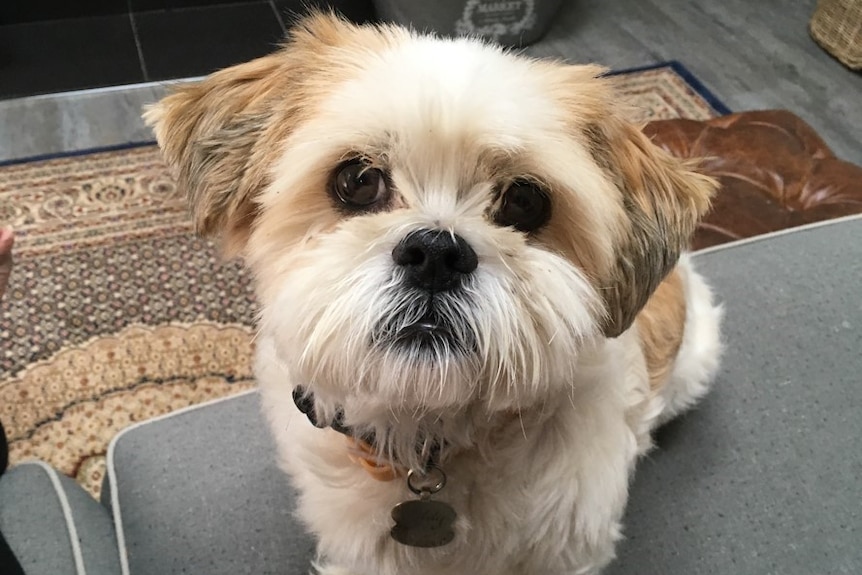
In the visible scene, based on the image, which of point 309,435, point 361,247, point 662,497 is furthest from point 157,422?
point 662,497

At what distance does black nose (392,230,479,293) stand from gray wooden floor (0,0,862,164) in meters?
1.76

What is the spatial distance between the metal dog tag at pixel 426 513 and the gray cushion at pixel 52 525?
14.9 inches

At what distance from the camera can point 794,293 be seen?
1.17m

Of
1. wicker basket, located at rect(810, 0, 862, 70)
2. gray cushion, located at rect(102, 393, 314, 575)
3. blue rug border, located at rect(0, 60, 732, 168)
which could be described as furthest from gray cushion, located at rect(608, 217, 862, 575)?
wicker basket, located at rect(810, 0, 862, 70)

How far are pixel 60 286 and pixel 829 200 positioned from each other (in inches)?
63.6

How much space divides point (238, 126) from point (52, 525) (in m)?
0.53

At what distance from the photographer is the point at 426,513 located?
760 mm

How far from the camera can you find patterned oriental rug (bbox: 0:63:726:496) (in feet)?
4.97

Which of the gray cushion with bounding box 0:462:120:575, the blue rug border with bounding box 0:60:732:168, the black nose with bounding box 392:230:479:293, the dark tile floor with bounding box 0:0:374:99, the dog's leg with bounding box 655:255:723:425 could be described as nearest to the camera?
the black nose with bounding box 392:230:479:293

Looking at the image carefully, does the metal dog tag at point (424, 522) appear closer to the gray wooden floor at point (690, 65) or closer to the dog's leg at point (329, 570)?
the dog's leg at point (329, 570)

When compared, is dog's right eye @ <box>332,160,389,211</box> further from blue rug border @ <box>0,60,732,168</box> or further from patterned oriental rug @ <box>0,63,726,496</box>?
blue rug border @ <box>0,60,732,168</box>

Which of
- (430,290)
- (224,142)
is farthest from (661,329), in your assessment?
(224,142)

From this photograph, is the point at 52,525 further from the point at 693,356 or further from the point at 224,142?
the point at 693,356

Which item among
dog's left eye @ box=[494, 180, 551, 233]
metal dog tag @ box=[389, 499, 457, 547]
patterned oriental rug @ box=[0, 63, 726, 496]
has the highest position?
dog's left eye @ box=[494, 180, 551, 233]
